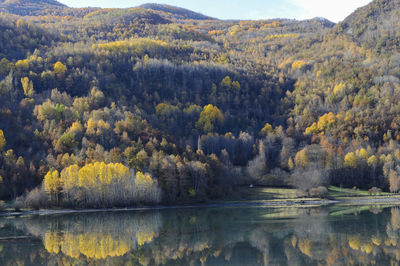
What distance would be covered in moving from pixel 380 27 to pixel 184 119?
320 ft

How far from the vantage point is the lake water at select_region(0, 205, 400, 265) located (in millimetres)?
36281

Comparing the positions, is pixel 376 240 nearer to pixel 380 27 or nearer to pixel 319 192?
pixel 319 192

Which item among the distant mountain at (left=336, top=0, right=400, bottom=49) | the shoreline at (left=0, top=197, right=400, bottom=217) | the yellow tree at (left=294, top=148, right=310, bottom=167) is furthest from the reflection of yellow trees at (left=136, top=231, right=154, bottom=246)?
the distant mountain at (left=336, top=0, right=400, bottom=49)

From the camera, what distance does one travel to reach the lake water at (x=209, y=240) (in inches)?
1428

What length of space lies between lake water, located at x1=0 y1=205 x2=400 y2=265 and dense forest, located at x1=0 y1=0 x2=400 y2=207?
71.0 feet

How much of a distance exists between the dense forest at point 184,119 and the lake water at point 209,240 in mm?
21655

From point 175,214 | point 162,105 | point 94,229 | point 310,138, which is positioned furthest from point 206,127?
point 94,229

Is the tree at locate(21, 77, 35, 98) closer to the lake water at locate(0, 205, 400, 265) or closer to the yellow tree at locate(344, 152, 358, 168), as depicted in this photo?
the lake water at locate(0, 205, 400, 265)

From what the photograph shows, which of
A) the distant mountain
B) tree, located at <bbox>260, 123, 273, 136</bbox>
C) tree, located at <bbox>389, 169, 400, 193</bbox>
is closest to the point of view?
tree, located at <bbox>389, 169, 400, 193</bbox>

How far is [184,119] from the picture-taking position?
13375 cm

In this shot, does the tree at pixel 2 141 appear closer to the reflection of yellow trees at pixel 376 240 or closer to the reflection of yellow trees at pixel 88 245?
the reflection of yellow trees at pixel 88 245

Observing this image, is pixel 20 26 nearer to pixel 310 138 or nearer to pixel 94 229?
pixel 310 138

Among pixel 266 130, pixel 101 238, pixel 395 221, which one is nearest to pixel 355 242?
pixel 395 221

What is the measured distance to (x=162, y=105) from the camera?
440 ft
